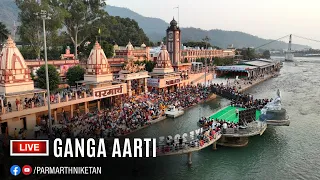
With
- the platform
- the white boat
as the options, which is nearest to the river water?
the white boat

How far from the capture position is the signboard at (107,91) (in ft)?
106

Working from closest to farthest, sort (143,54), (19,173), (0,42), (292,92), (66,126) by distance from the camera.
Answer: (19,173)
(66,126)
(0,42)
(292,92)
(143,54)

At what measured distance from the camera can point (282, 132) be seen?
2992 centimetres

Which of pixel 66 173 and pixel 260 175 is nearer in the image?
pixel 66 173

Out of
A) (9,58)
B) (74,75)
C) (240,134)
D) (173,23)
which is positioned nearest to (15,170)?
(9,58)

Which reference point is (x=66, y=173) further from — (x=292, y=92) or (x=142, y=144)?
(x=292, y=92)

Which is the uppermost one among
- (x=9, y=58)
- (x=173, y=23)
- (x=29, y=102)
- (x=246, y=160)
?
(x=173, y=23)

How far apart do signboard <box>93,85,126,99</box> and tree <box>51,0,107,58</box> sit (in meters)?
18.1

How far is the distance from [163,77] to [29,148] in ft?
97.4

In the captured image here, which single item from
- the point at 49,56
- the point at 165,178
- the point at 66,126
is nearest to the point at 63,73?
the point at 49,56

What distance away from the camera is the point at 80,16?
49188 mm

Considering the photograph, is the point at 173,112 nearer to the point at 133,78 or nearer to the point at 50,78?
the point at 133,78

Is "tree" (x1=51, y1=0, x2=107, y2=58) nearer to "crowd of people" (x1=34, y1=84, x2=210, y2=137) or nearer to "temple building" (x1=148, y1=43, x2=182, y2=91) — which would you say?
"temple building" (x1=148, y1=43, x2=182, y2=91)

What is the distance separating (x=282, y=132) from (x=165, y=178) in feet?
51.0
